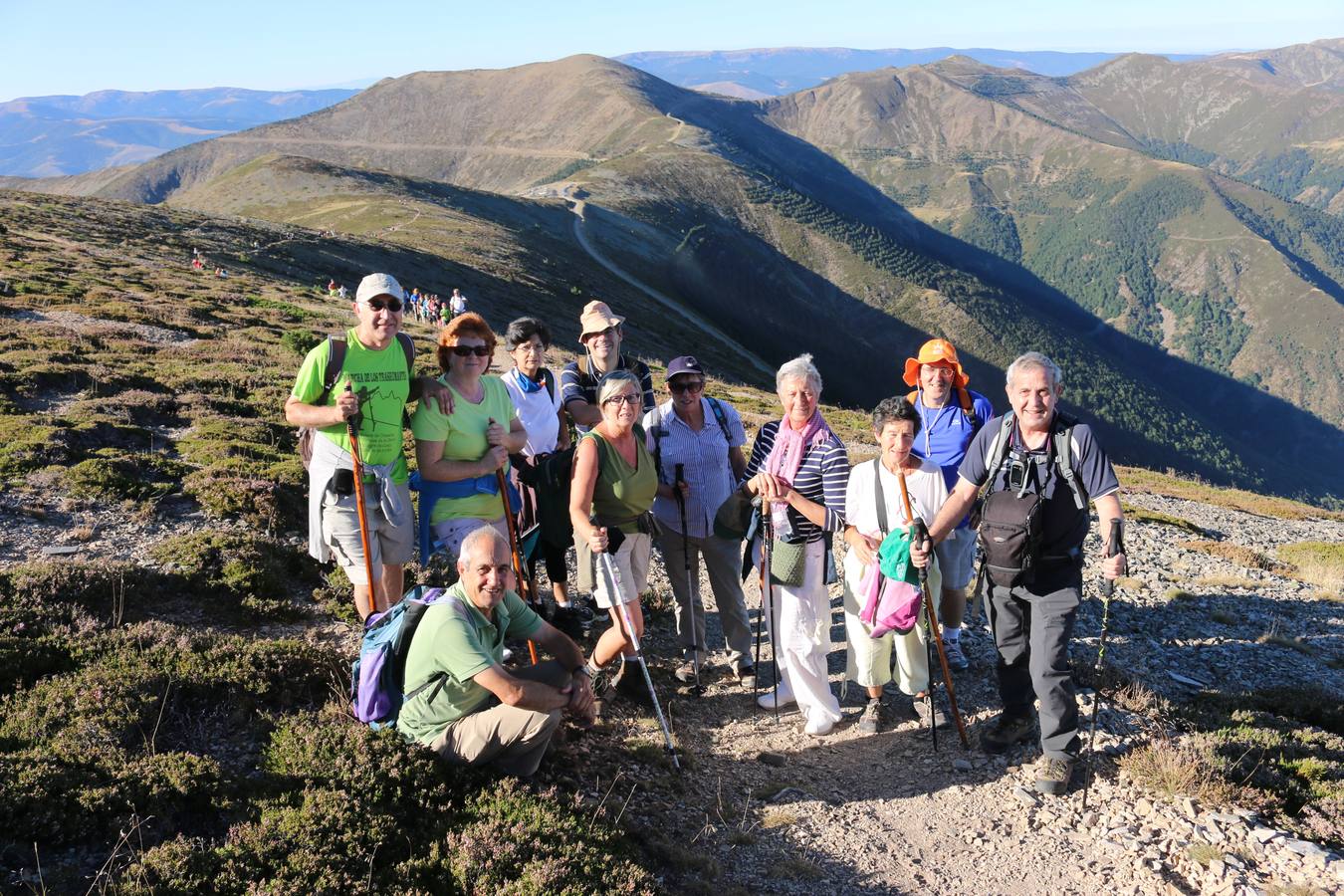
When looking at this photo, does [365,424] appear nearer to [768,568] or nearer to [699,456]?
[699,456]

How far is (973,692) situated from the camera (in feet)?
26.5

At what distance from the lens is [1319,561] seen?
15.9 m

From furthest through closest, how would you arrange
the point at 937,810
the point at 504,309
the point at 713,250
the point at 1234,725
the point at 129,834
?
the point at 713,250 < the point at 504,309 < the point at 1234,725 < the point at 937,810 < the point at 129,834

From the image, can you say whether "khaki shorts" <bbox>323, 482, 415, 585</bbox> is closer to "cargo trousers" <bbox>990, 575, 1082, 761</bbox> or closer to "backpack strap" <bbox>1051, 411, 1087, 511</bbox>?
"cargo trousers" <bbox>990, 575, 1082, 761</bbox>

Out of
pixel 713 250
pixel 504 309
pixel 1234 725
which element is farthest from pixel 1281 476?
pixel 1234 725

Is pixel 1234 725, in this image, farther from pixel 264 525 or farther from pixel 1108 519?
pixel 264 525

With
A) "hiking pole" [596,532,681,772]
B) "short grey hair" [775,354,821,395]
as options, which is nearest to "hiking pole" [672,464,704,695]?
"hiking pole" [596,532,681,772]

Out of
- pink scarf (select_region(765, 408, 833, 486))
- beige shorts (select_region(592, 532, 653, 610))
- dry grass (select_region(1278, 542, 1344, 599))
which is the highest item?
pink scarf (select_region(765, 408, 833, 486))

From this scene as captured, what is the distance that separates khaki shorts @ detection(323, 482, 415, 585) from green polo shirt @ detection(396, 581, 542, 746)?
4.12 ft

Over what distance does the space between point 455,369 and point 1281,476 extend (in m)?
176

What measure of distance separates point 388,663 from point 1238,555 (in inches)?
613

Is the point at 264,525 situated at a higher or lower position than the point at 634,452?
lower

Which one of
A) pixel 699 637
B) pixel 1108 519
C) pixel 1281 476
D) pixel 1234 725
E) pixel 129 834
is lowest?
pixel 1281 476

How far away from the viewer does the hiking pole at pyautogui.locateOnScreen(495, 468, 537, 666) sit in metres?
6.77
